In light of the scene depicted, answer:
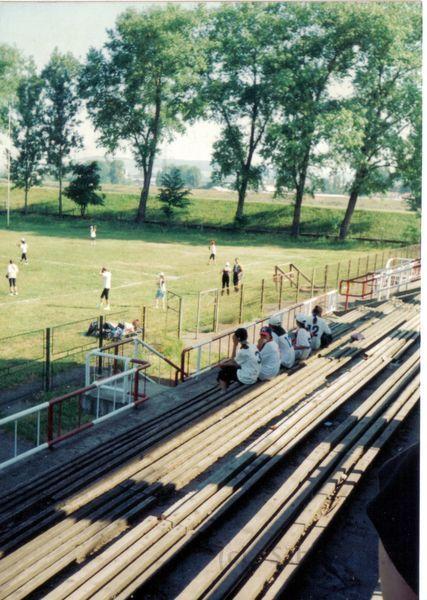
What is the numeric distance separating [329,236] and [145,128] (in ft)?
46.6

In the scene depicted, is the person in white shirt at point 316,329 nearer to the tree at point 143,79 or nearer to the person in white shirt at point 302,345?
the person in white shirt at point 302,345

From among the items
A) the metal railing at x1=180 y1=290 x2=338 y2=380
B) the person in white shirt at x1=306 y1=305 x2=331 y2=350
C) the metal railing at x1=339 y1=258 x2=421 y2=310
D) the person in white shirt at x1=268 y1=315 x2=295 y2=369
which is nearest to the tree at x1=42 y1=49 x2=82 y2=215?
the metal railing at x1=339 y1=258 x2=421 y2=310

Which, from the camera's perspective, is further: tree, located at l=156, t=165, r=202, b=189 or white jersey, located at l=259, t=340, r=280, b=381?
tree, located at l=156, t=165, r=202, b=189

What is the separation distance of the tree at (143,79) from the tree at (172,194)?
712cm

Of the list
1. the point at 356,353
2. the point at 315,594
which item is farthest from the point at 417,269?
the point at 315,594

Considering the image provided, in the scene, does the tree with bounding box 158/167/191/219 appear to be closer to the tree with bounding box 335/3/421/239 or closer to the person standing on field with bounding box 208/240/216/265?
the tree with bounding box 335/3/421/239

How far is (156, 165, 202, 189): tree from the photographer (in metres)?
49.7

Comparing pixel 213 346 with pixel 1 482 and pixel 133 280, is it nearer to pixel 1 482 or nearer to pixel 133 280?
pixel 1 482

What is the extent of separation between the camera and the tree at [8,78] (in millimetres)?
21984

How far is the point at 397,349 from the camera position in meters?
10.4

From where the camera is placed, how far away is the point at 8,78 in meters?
26.9

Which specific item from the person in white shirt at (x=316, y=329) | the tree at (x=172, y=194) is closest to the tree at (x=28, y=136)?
the tree at (x=172, y=194)

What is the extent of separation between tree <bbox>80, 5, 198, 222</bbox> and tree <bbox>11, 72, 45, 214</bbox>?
3.64 meters

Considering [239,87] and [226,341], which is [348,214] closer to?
[239,87]
